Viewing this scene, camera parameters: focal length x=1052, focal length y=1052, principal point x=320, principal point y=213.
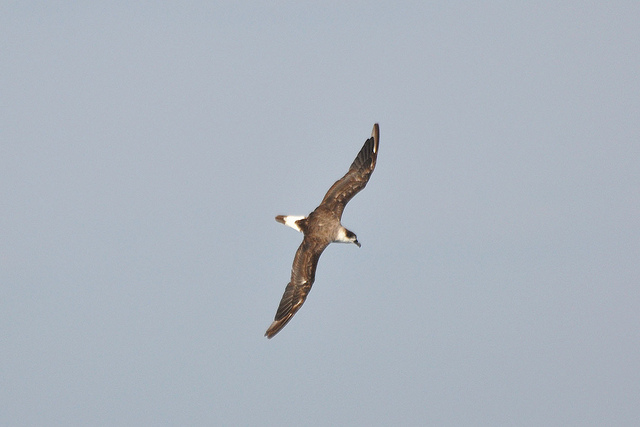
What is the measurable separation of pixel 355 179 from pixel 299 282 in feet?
15.1

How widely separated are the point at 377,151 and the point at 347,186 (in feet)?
5.66

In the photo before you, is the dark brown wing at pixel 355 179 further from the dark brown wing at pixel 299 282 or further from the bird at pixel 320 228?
the dark brown wing at pixel 299 282

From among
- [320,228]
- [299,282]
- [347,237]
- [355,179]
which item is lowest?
[299,282]

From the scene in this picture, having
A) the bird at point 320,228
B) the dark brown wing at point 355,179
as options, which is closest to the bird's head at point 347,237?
the bird at point 320,228

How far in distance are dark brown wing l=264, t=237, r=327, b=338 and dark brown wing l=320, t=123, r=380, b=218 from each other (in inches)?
76.6

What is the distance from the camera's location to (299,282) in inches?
1425

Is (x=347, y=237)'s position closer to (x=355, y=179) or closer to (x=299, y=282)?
(x=355, y=179)

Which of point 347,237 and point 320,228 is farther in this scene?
point 347,237

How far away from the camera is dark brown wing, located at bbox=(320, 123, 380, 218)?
3797cm

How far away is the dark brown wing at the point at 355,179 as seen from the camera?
38.0 m

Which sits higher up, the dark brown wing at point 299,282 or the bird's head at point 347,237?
the bird's head at point 347,237

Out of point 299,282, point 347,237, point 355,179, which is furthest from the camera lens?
point 355,179

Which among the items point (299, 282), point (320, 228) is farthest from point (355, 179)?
point (299, 282)

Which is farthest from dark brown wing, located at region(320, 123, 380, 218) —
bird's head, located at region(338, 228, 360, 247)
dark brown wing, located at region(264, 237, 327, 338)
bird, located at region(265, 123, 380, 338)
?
dark brown wing, located at region(264, 237, 327, 338)
